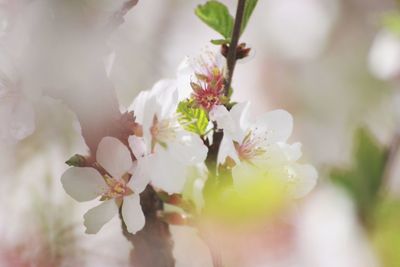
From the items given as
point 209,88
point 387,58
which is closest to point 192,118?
point 209,88

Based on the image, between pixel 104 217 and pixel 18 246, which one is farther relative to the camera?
pixel 18 246

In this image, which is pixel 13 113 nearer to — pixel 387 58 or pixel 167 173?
pixel 167 173

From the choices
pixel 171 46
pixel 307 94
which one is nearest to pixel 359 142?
pixel 171 46

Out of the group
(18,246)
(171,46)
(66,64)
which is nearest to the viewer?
(66,64)

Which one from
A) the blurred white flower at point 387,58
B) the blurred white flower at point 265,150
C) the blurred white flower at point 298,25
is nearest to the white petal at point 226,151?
the blurred white flower at point 265,150

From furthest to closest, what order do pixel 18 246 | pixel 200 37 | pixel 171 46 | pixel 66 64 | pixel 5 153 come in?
pixel 200 37 → pixel 171 46 → pixel 5 153 → pixel 18 246 → pixel 66 64

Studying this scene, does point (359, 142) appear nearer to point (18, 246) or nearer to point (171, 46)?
point (18, 246)
